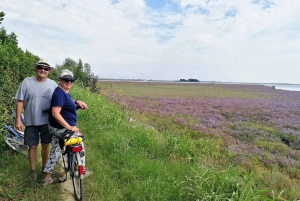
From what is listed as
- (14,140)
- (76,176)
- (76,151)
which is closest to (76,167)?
(76,176)

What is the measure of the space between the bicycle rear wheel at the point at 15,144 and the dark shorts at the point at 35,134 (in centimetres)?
131

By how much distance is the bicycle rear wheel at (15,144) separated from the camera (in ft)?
16.3

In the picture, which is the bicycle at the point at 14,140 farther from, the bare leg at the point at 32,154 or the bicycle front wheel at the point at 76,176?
the bicycle front wheel at the point at 76,176

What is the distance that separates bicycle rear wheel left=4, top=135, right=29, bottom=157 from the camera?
4.97 metres

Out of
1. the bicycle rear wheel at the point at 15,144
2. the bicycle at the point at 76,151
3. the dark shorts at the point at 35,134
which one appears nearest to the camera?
the bicycle at the point at 76,151

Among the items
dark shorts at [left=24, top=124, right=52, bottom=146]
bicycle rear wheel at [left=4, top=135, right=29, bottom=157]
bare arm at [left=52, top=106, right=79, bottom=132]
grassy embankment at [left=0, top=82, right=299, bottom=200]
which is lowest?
grassy embankment at [left=0, top=82, right=299, bottom=200]

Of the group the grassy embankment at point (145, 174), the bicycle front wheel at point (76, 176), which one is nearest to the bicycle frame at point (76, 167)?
the bicycle front wheel at point (76, 176)

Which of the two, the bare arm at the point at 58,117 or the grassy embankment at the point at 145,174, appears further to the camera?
the grassy embankment at the point at 145,174

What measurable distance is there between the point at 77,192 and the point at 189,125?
1098 centimetres

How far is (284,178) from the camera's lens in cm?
704

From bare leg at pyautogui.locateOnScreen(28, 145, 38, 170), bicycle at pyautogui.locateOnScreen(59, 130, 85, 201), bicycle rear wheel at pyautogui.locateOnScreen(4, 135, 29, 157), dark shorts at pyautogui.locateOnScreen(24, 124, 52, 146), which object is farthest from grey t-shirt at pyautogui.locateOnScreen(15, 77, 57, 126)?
bicycle rear wheel at pyautogui.locateOnScreen(4, 135, 29, 157)

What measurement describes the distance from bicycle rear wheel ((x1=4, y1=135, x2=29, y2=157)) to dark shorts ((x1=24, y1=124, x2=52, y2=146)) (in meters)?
1.31

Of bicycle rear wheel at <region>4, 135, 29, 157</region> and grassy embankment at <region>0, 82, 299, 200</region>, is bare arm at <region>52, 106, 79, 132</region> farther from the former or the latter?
bicycle rear wheel at <region>4, 135, 29, 157</region>

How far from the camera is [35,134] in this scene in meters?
4.07
